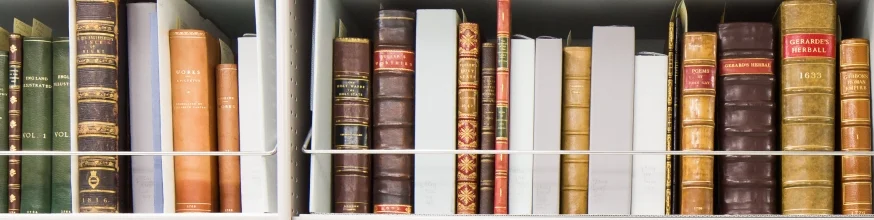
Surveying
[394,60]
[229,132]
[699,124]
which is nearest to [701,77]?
[699,124]

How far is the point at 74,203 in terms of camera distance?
0.94 m

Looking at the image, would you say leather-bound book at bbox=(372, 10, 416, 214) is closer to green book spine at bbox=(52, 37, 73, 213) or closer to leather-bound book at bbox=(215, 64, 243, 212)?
leather-bound book at bbox=(215, 64, 243, 212)

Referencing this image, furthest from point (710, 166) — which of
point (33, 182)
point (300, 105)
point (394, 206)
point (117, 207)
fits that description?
point (33, 182)

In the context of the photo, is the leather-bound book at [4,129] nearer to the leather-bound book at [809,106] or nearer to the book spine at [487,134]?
the book spine at [487,134]

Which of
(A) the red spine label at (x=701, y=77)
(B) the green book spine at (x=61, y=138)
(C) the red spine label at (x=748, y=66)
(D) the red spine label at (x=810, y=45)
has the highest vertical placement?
(D) the red spine label at (x=810, y=45)

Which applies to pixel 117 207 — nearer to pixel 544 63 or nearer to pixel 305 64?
pixel 305 64

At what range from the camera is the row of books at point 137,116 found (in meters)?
0.95

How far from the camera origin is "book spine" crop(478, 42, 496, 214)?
3.20 feet

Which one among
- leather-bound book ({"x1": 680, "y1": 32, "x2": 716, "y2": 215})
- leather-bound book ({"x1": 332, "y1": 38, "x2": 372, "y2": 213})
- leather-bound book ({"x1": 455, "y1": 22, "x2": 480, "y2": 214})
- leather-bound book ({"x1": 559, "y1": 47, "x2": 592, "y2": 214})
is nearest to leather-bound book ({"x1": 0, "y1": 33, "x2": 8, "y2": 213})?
leather-bound book ({"x1": 332, "y1": 38, "x2": 372, "y2": 213})

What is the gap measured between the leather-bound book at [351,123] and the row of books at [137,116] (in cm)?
8

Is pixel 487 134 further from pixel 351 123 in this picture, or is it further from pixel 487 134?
pixel 351 123

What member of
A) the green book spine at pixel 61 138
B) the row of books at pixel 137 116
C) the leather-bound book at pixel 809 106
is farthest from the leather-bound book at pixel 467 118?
the green book spine at pixel 61 138

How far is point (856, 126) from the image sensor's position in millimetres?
940

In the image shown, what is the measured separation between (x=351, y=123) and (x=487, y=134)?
0.16 metres
